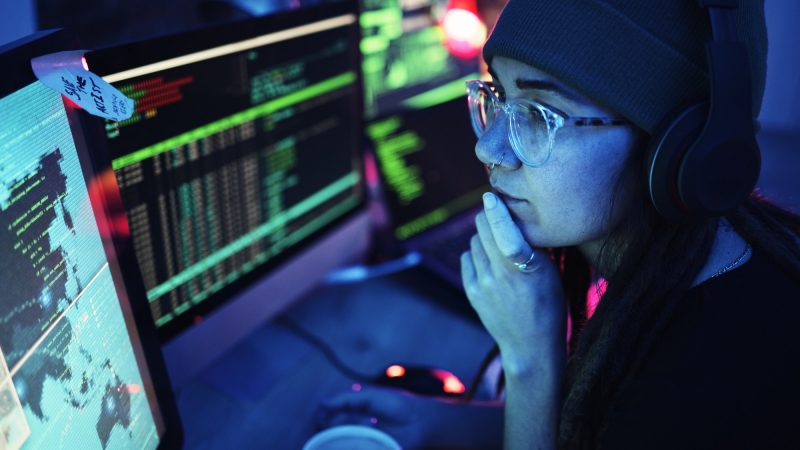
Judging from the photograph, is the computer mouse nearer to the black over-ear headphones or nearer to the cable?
the cable

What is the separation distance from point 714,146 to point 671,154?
0.13 ft

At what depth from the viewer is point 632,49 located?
0.67m

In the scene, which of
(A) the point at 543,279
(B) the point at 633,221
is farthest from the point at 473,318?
(B) the point at 633,221

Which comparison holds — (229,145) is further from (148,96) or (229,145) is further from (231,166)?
(148,96)

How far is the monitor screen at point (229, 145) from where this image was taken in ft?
2.52

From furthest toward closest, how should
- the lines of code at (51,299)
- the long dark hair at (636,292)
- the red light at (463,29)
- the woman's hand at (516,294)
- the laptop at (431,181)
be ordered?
the red light at (463,29) → the laptop at (431,181) → the woman's hand at (516,294) → the long dark hair at (636,292) → the lines of code at (51,299)

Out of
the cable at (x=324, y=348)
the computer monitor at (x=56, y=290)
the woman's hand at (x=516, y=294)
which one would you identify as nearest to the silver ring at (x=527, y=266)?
the woman's hand at (x=516, y=294)

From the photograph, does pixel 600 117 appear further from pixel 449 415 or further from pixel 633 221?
pixel 449 415

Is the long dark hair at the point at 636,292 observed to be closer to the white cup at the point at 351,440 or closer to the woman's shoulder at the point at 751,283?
the woman's shoulder at the point at 751,283

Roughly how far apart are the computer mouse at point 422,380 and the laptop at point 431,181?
268 mm

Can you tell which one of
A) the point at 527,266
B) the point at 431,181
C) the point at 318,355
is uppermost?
the point at 527,266

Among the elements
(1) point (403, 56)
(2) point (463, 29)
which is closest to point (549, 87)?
(1) point (403, 56)

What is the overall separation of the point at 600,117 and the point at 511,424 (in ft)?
1.35

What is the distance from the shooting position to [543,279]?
875 millimetres
